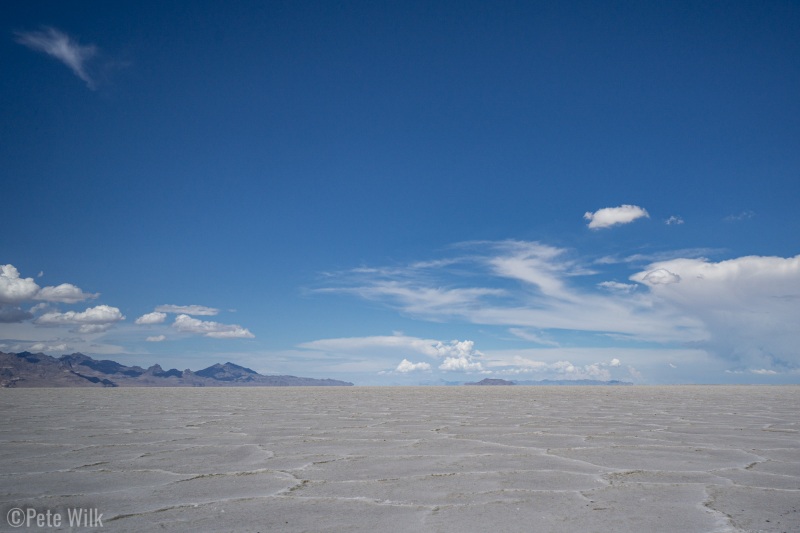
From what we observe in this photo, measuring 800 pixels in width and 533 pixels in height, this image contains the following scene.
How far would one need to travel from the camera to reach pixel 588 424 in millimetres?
7074

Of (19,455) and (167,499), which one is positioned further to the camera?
(19,455)

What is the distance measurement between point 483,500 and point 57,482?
2847mm

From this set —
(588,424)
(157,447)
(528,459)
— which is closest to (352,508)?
(528,459)

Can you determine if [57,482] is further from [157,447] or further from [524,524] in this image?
[524,524]

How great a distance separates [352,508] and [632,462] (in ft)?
8.26

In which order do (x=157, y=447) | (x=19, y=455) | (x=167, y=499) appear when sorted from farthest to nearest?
(x=157, y=447) → (x=19, y=455) → (x=167, y=499)

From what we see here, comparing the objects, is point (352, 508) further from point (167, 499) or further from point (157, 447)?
point (157, 447)

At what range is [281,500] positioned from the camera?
2.96 metres

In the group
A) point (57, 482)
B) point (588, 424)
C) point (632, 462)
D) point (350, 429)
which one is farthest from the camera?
point (588, 424)

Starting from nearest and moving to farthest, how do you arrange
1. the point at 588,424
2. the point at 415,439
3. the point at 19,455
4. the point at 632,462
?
the point at 632,462, the point at 19,455, the point at 415,439, the point at 588,424

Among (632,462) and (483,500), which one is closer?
(483,500)

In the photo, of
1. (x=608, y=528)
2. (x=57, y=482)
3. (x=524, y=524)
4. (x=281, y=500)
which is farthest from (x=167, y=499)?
(x=608, y=528)

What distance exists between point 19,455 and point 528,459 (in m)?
4.45

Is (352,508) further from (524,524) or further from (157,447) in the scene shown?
(157,447)
